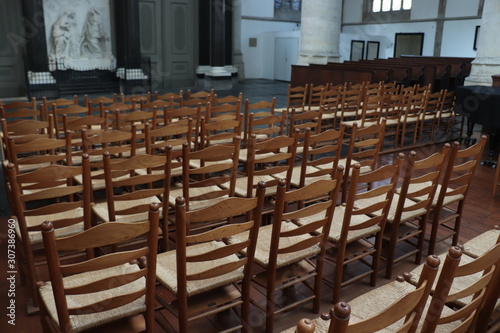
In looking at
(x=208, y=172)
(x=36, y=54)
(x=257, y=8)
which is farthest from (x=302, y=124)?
(x=257, y=8)

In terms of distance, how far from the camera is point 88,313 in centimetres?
175

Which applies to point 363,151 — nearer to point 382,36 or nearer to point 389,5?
point 382,36

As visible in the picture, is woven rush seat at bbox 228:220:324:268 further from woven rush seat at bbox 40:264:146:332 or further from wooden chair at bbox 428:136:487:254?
wooden chair at bbox 428:136:487:254

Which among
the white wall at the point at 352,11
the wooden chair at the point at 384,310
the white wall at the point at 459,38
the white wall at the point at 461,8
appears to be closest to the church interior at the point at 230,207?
the wooden chair at the point at 384,310

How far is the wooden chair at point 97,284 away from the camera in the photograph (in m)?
1.61

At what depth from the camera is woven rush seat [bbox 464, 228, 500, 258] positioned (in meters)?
2.48

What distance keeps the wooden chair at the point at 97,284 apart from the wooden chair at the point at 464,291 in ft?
3.45

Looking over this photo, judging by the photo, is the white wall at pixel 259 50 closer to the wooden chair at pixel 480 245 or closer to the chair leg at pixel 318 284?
the wooden chair at pixel 480 245

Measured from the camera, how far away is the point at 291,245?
2244 mm

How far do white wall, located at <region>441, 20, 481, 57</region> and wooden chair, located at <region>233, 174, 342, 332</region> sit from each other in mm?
15908

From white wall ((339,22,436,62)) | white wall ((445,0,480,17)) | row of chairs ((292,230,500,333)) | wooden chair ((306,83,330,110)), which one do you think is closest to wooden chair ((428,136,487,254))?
row of chairs ((292,230,500,333))

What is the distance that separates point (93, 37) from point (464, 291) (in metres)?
11.7

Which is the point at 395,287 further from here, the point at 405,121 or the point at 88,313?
the point at 405,121

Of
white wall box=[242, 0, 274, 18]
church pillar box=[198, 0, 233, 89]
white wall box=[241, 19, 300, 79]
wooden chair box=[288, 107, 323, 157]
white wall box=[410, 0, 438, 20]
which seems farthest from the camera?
white wall box=[410, 0, 438, 20]
